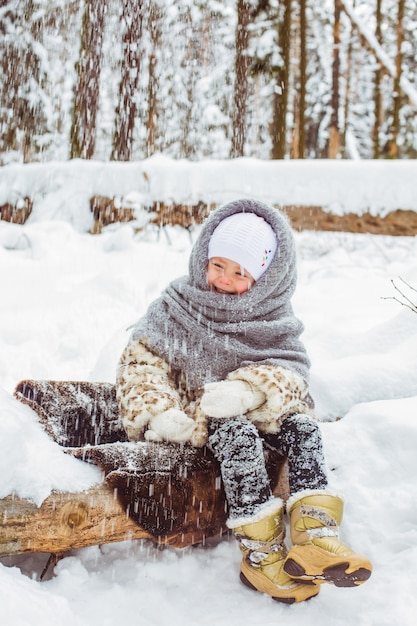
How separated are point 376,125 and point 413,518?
1642cm

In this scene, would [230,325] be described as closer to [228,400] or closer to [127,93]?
[228,400]

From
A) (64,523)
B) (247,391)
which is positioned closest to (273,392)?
(247,391)

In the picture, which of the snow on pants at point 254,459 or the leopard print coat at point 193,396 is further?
the leopard print coat at point 193,396

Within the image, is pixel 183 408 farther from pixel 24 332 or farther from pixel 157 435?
pixel 24 332

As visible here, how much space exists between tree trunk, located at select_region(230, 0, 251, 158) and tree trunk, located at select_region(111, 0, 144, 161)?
6.92ft

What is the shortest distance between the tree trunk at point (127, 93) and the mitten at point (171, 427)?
9640 millimetres

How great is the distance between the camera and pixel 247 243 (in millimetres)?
2418

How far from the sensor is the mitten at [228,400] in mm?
2135

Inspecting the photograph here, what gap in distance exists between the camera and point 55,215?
298 inches

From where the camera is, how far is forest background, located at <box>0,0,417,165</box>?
1133cm

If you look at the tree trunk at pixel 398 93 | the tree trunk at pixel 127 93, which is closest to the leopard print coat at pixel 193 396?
the tree trunk at pixel 127 93

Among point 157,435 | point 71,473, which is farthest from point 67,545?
point 157,435

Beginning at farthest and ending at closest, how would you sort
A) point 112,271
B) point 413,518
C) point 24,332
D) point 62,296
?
point 112,271 < point 62,296 < point 24,332 < point 413,518

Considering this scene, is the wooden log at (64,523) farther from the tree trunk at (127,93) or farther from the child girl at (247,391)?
the tree trunk at (127,93)
